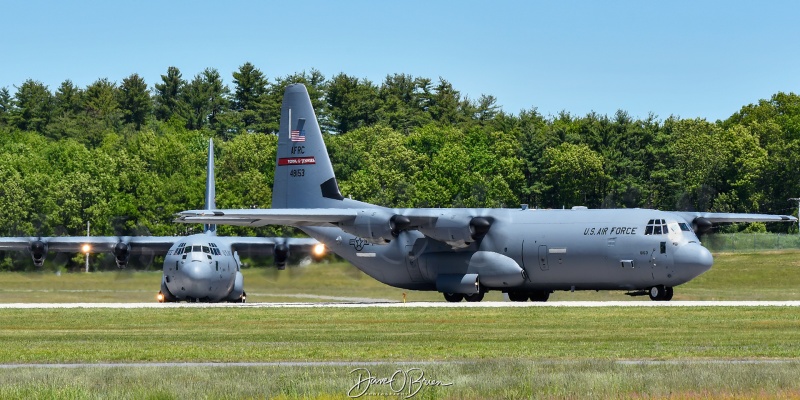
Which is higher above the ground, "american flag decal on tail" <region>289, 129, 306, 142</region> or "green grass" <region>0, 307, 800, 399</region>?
"american flag decal on tail" <region>289, 129, 306, 142</region>

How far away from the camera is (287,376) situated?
75.8ft

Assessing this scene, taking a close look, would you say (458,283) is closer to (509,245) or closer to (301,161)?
(509,245)

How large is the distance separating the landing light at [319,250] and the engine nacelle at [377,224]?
22.2 ft

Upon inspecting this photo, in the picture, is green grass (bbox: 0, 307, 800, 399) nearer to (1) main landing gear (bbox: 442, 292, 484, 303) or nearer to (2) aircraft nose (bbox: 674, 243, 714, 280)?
(2) aircraft nose (bbox: 674, 243, 714, 280)

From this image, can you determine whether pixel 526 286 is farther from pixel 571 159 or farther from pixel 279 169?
pixel 571 159

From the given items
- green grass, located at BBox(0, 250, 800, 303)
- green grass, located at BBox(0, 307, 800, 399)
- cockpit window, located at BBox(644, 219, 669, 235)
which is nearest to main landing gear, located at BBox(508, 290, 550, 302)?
green grass, located at BBox(0, 250, 800, 303)

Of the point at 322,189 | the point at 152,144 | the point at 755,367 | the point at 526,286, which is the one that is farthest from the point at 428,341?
the point at 152,144

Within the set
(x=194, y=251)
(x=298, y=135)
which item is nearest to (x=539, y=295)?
(x=298, y=135)

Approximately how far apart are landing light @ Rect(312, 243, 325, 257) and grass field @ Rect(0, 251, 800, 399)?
0.46 metres

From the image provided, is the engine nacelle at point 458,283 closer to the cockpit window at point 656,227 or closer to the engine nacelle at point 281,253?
the engine nacelle at point 281,253

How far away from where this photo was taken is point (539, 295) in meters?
51.1

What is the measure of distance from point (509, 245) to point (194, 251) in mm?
11404

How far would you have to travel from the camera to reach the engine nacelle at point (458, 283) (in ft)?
161

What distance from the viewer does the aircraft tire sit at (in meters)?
50.9
